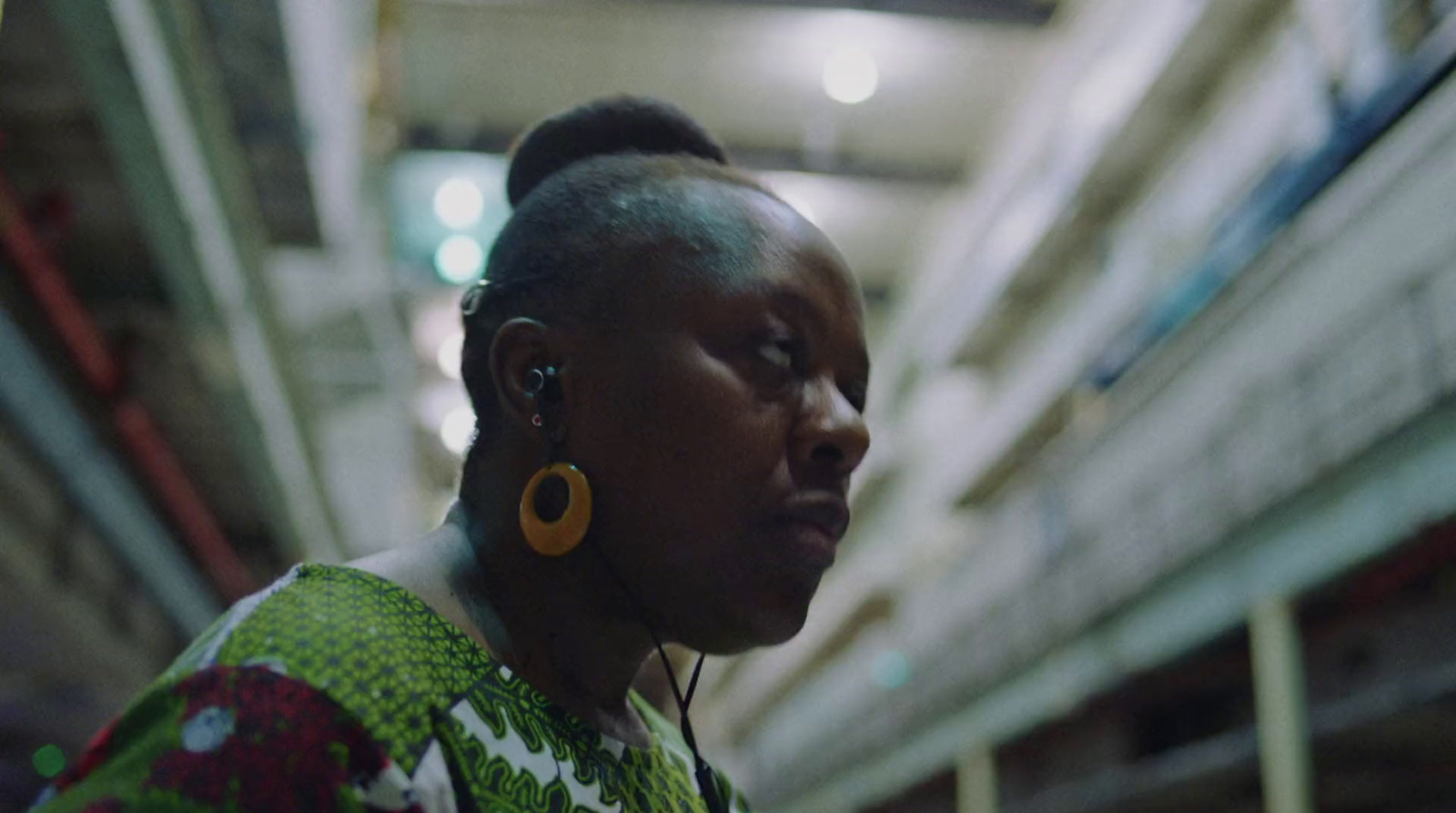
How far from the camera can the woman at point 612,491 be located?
101cm

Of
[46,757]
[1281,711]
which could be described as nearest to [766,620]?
[1281,711]

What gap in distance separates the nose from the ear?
0.73 feet

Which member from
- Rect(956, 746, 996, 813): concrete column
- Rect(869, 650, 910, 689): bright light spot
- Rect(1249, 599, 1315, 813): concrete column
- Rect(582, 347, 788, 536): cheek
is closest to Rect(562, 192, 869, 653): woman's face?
Rect(582, 347, 788, 536): cheek

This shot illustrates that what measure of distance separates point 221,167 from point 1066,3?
4947 mm

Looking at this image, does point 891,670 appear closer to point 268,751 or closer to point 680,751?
point 680,751

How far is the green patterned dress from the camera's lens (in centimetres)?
83

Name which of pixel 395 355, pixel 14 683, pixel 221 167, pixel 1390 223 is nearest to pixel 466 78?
pixel 395 355

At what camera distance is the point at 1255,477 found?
4.54 meters

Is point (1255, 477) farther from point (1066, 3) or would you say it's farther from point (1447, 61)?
point (1066, 3)

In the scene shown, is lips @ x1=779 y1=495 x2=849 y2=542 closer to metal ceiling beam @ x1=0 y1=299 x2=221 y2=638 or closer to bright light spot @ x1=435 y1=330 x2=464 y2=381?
metal ceiling beam @ x1=0 y1=299 x2=221 y2=638

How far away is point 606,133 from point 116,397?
128 inches

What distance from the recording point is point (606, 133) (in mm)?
1361

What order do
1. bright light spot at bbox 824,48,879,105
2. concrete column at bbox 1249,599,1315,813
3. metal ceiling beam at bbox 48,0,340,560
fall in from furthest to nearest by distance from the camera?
1. bright light spot at bbox 824,48,879,105
2. concrete column at bbox 1249,599,1315,813
3. metal ceiling beam at bbox 48,0,340,560

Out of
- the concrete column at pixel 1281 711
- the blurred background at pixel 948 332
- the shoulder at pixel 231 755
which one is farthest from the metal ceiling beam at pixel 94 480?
the concrete column at pixel 1281 711
